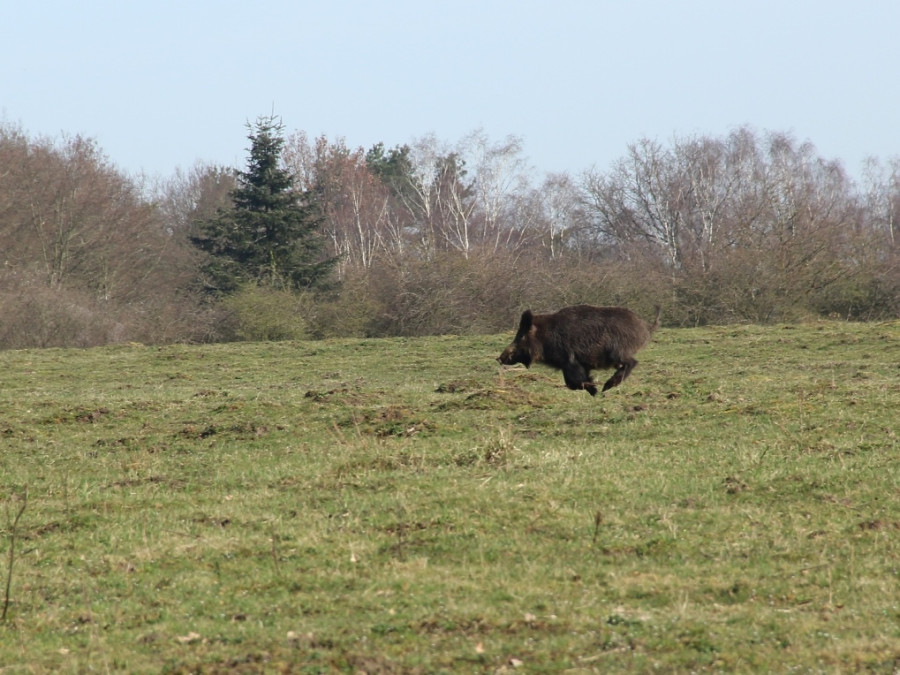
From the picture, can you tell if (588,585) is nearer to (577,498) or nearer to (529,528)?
(529,528)

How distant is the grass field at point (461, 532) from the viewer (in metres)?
5.92

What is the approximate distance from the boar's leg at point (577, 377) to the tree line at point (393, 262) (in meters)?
22.2

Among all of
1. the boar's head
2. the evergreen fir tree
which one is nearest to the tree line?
the evergreen fir tree

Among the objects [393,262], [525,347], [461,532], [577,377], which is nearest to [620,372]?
[577,377]

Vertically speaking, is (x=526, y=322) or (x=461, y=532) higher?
(x=526, y=322)

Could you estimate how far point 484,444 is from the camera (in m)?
11.5

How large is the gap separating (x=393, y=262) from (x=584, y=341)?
82.9ft

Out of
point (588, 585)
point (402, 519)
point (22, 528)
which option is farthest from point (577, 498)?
point (22, 528)

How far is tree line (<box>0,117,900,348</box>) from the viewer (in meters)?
38.8

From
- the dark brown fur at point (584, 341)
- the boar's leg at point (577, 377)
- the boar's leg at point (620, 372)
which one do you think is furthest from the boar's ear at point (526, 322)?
the boar's leg at point (620, 372)

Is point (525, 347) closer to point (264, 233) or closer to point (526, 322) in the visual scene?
point (526, 322)

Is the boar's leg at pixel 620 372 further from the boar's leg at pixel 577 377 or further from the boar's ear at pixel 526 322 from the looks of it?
the boar's ear at pixel 526 322

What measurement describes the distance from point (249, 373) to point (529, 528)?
17.6 m

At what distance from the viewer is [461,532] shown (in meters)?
8.34
